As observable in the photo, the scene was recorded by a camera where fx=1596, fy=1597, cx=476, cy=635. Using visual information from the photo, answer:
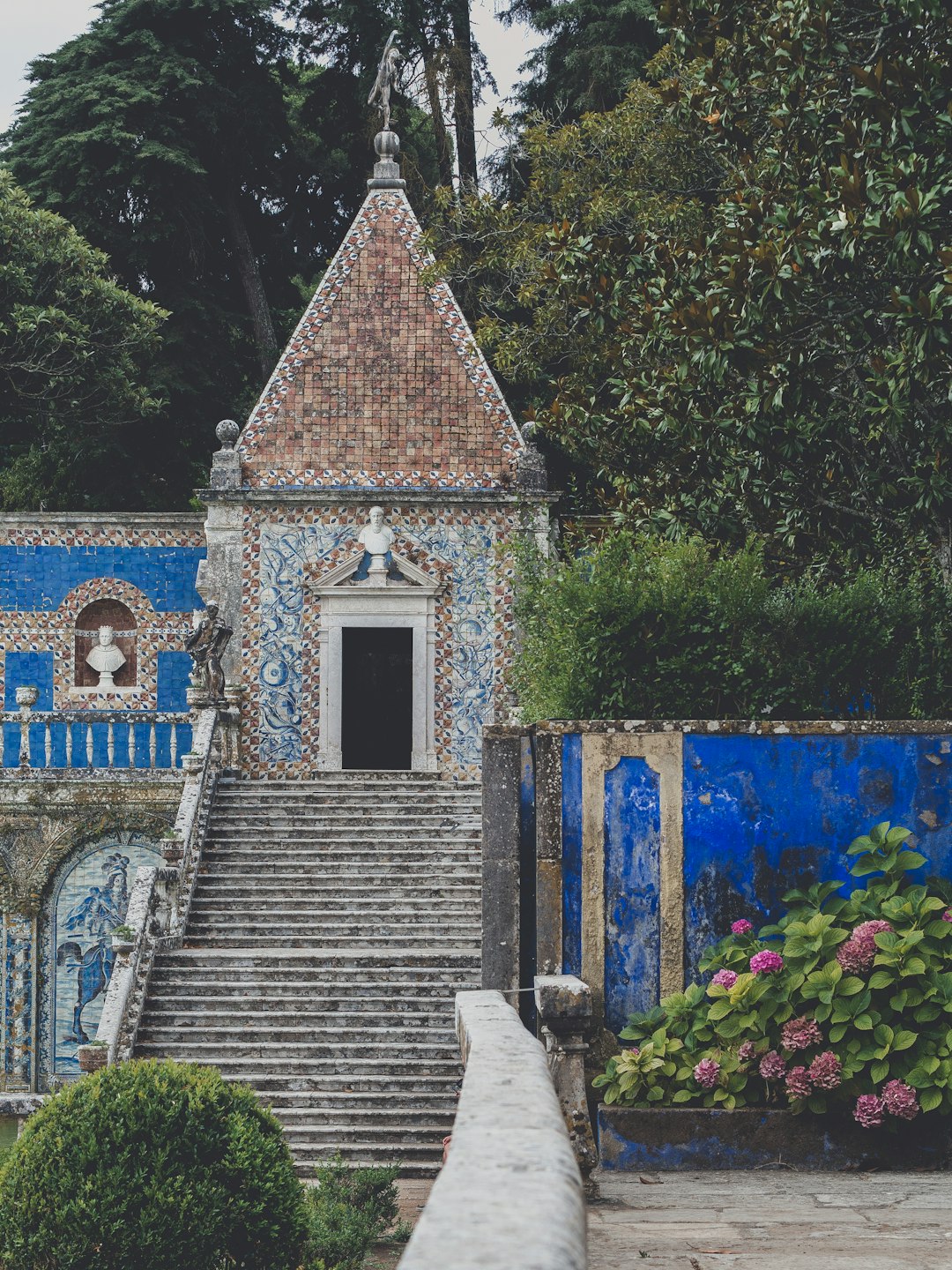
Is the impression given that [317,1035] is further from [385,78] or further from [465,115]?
[465,115]

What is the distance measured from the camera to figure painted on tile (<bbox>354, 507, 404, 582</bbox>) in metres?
20.0

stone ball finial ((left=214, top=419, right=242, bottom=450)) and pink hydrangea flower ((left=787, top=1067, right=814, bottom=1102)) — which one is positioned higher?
stone ball finial ((left=214, top=419, right=242, bottom=450))

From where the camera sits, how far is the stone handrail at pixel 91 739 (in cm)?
1852

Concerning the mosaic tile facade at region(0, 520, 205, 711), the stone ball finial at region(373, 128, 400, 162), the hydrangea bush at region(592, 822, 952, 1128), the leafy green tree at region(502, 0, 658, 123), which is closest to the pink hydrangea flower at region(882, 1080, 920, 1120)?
the hydrangea bush at region(592, 822, 952, 1128)

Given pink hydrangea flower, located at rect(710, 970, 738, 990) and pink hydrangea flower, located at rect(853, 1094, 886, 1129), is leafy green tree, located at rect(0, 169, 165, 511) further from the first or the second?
pink hydrangea flower, located at rect(853, 1094, 886, 1129)

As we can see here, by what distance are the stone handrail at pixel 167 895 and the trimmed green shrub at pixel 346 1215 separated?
3.78 meters

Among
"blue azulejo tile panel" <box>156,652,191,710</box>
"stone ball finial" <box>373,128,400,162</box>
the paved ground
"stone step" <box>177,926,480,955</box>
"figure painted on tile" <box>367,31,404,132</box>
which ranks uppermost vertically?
"figure painted on tile" <box>367,31,404,132</box>

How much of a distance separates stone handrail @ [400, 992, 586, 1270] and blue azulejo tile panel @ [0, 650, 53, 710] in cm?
1833

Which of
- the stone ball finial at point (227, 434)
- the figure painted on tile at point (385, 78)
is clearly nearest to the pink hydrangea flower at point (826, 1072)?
the stone ball finial at point (227, 434)

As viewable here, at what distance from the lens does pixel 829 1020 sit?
7.00 meters

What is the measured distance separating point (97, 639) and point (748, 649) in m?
13.9

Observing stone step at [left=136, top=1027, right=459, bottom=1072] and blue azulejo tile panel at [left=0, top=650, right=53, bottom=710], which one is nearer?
stone step at [left=136, top=1027, right=459, bottom=1072]

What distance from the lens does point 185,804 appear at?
1677cm

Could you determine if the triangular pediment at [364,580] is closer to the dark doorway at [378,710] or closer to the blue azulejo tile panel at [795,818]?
the dark doorway at [378,710]
